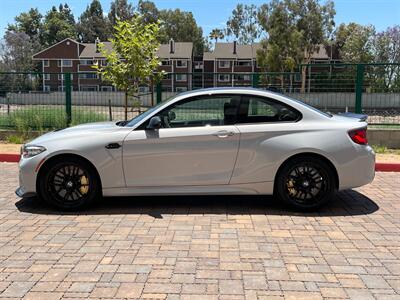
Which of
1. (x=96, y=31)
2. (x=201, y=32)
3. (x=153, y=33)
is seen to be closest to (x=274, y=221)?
(x=153, y=33)

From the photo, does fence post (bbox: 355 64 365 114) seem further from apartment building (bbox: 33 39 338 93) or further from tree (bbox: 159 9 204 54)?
tree (bbox: 159 9 204 54)

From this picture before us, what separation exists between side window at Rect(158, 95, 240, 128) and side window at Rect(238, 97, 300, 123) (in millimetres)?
122

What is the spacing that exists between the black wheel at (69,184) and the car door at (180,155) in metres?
0.49

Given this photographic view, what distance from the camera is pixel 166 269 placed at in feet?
14.4

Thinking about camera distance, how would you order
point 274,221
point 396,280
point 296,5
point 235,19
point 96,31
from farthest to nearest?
1. point 96,31
2. point 235,19
3. point 296,5
4. point 274,221
5. point 396,280

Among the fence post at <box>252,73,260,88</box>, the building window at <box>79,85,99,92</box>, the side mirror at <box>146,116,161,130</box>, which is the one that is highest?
the fence post at <box>252,73,260,88</box>

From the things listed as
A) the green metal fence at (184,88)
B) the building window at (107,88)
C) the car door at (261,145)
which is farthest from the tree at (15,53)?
the car door at (261,145)

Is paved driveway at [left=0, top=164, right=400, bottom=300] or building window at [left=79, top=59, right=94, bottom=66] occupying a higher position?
building window at [left=79, top=59, right=94, bottom=66]

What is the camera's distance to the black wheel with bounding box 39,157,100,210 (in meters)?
6.25

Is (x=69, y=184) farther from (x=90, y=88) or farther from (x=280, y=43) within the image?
(x=280, y=43)

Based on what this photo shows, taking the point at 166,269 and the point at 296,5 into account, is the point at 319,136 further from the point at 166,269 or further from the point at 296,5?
the point at 296,5

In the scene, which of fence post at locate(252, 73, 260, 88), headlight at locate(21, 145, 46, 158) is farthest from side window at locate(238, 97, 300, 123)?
fence post at locate(252, 73, 260, 88)

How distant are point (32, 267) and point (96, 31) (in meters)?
128

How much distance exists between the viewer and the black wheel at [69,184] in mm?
6254
